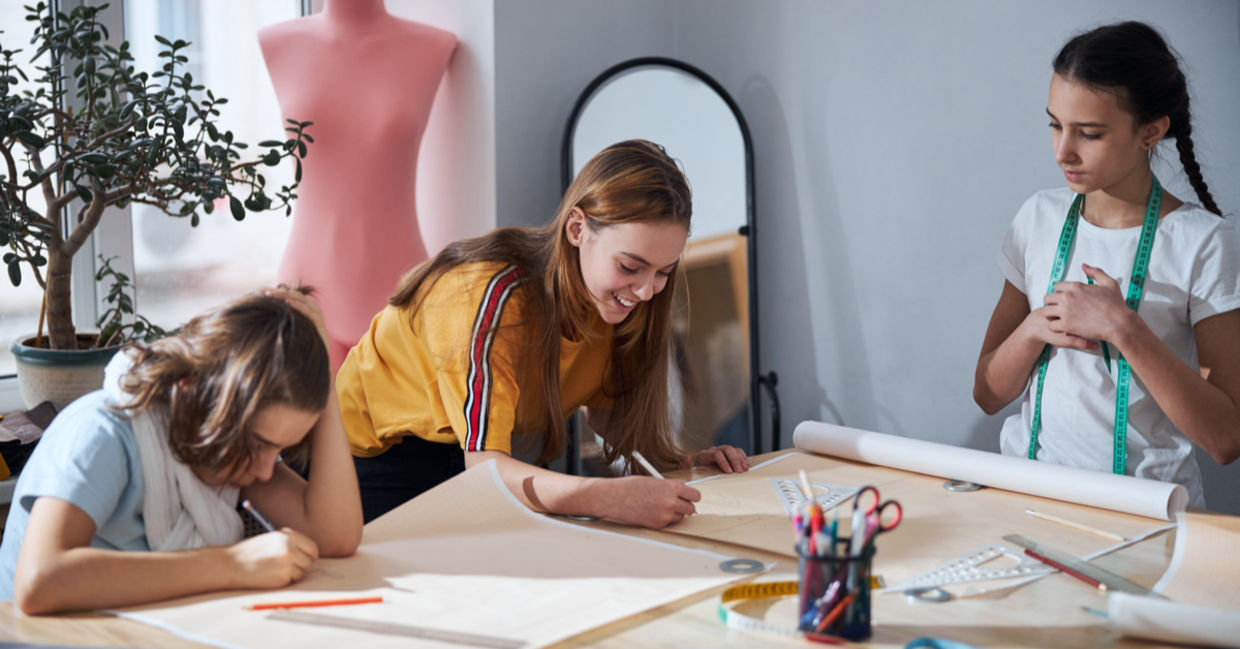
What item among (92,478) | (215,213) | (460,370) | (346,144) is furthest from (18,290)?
(92,478)

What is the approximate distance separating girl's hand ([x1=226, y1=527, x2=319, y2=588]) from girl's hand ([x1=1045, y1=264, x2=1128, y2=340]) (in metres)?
1.15

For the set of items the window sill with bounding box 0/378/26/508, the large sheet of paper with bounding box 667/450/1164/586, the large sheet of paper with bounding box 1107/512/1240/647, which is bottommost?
the window sill with bounding box 0/378/26/508

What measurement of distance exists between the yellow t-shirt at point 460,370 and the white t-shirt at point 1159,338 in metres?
0.76

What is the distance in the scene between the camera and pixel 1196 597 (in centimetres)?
118

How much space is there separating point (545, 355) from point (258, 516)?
525 mm

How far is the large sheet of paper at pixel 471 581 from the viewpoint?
106 centimetres

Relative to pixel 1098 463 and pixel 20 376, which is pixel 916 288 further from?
pixel 20 376

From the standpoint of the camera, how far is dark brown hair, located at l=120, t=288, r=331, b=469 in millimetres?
1194

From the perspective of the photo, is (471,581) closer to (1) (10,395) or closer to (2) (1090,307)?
(2) (1090,307)

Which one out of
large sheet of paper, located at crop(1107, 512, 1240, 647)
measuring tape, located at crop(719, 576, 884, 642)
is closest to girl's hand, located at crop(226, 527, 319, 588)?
measuring tape, located at crop(719, 576, 884, 642)

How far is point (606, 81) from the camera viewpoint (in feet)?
9.05

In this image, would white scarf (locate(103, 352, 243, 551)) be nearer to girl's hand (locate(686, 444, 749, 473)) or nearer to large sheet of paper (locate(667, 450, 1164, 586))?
large sheet of paper (locate(667, 450, 1164, 586))

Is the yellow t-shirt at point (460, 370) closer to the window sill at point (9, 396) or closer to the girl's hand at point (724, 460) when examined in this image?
the girl's hand at point (724, 460)

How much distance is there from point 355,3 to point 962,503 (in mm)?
1750
